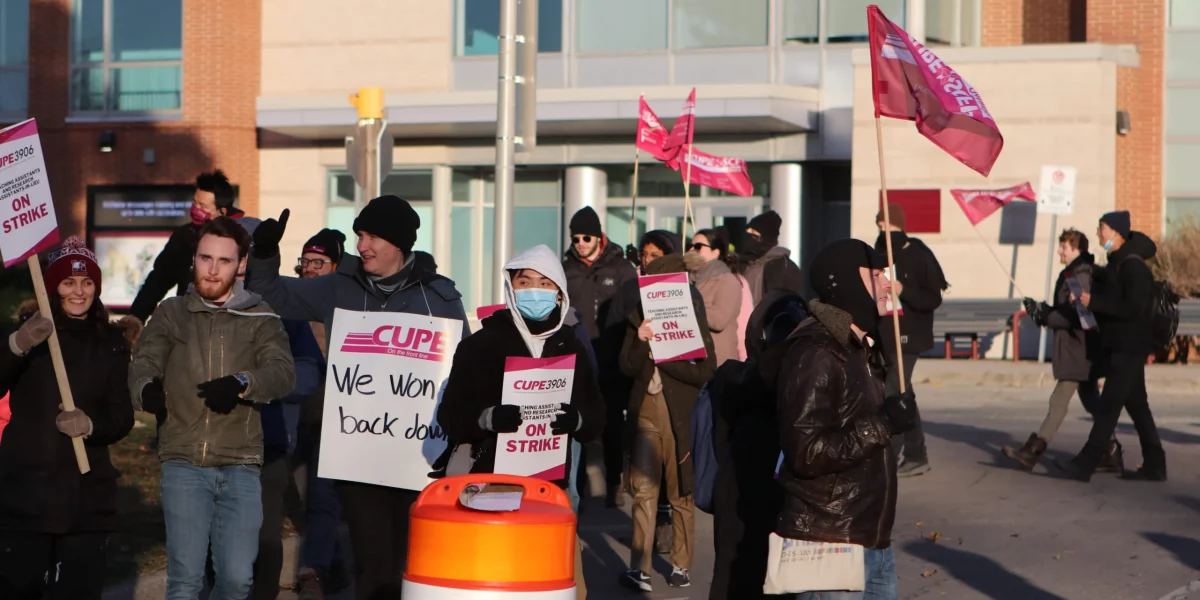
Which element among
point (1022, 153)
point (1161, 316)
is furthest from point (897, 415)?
point (1022, 153)

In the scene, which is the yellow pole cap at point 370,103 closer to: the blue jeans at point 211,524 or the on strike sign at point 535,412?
the blue jeans at point 211,524

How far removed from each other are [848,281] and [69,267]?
302 cm

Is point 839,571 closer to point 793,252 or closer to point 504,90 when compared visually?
point 504,90

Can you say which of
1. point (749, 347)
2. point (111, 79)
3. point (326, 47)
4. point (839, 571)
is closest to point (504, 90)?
point (749, 347)

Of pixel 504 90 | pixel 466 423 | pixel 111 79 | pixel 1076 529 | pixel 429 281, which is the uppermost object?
pixel 111 79

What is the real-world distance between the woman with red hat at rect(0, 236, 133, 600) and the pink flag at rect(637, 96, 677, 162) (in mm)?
11127

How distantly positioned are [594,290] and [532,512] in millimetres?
6202

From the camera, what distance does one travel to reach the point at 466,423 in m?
5.82

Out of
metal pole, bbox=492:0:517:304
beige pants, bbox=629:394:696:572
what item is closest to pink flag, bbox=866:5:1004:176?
beige pants, bbox=629:394:696:572

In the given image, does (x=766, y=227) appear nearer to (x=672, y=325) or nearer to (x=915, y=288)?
(x=915, y=288)

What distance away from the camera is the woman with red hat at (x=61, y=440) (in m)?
5.96

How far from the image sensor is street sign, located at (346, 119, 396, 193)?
12164 mm

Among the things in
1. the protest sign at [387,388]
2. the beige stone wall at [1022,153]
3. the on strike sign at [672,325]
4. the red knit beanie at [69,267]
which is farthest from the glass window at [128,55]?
the protest sign at [387,388]

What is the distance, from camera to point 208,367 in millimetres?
6004
